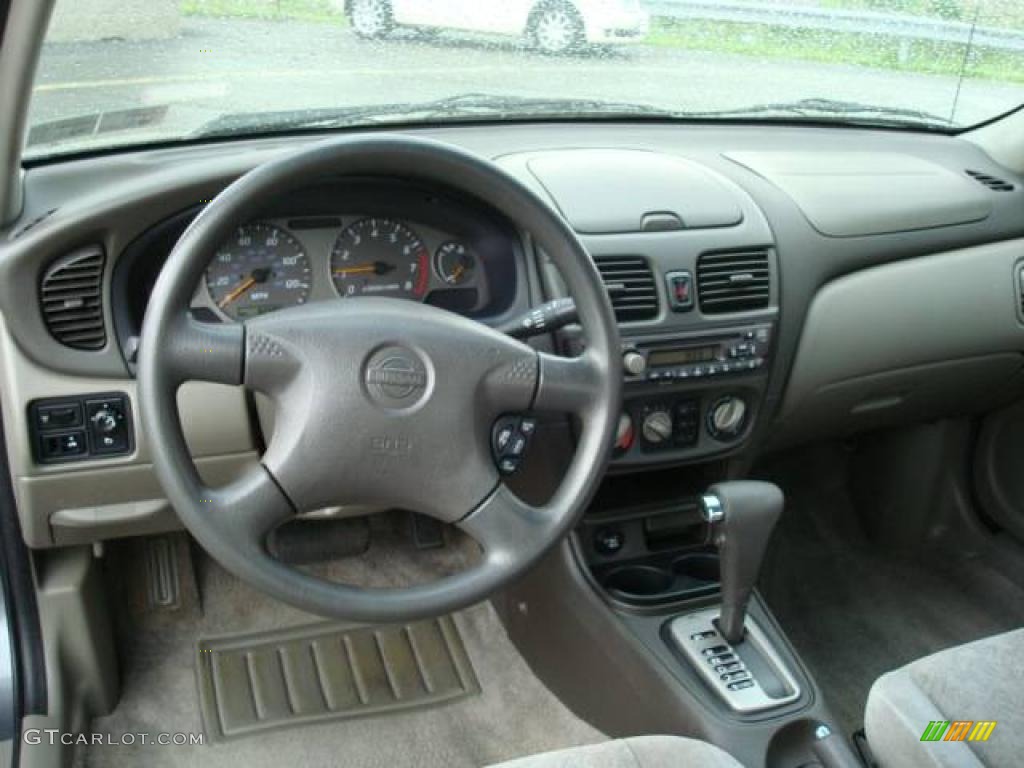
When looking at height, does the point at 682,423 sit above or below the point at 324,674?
above

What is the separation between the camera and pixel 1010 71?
2527 millimetres

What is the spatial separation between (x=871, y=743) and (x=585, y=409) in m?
0.69

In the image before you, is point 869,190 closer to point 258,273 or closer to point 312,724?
point 258,273

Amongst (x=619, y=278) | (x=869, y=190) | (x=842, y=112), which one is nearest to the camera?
(x=619, y=278)

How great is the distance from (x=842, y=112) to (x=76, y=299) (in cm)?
171

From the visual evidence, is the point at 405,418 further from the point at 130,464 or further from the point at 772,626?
the point at 772,626

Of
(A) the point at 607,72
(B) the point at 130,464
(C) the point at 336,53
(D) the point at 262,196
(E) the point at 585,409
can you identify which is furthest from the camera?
(A) the point at 607,72

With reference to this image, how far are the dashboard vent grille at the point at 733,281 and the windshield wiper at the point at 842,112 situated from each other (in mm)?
534

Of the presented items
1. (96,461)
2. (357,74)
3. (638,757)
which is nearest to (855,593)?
(638,757)

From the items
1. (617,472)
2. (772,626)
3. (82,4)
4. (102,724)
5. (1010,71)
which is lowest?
(102,724)

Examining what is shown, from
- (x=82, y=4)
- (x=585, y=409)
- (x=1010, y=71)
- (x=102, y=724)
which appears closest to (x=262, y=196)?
(x=585, y=409)

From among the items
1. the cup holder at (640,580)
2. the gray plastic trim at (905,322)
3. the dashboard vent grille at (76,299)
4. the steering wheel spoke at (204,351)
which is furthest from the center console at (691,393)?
the dashboard vent grille at (76,299)

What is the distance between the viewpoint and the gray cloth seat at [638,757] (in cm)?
148

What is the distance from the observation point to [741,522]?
71.5 inches
